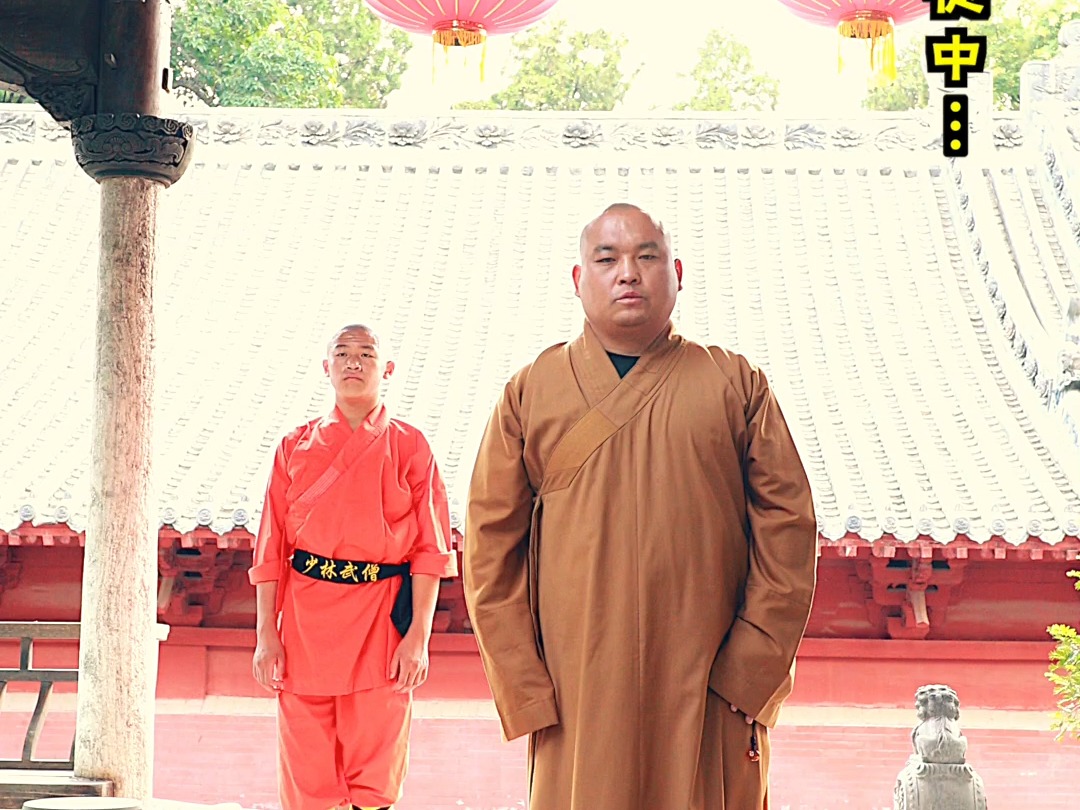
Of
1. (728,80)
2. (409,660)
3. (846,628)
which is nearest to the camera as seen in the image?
(409,660)

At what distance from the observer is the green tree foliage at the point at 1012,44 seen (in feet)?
59.4

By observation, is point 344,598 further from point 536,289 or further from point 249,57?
point 249,57

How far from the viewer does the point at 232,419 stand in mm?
7770

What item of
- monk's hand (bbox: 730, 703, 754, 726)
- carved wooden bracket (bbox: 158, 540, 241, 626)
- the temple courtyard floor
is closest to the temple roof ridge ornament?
carved wooden bracket (bbox: 158, 540, 241, 626)

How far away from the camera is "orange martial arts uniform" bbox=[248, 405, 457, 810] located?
3.91m

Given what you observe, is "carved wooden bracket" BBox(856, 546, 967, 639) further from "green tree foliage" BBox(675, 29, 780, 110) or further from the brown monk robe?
"green tree foliage" BBox(675, 29, 780, 110)

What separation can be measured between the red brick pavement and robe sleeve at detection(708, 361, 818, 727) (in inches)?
173

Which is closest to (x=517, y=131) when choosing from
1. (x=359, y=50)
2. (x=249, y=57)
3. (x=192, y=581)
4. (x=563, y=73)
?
(x=192, y=581)

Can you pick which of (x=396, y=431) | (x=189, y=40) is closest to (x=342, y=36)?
(x=189, y=40)

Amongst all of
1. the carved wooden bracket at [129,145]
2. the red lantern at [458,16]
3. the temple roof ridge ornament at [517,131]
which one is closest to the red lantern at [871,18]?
the red lantern at [458,16]

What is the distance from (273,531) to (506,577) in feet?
4.11

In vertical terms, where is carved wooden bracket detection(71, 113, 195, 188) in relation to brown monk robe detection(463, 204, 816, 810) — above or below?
above

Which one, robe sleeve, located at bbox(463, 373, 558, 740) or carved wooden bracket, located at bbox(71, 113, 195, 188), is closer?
robe sleeve, located at bbox(463, 373, 558, 740)

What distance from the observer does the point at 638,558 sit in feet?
9.28
